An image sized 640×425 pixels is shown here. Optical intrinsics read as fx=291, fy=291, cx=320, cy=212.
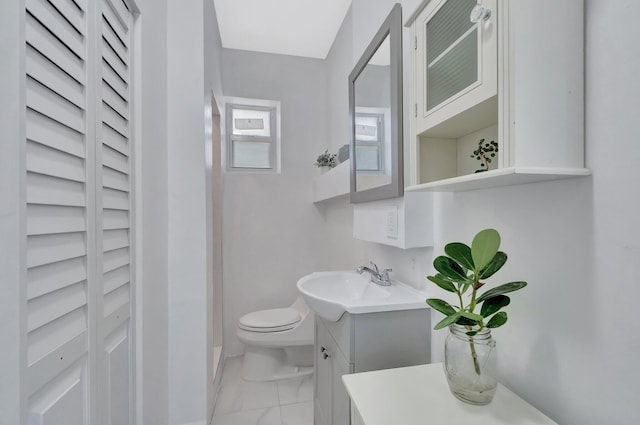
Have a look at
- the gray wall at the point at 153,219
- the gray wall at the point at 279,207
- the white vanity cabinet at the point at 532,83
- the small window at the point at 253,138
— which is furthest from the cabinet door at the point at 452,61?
the small window at the point at 253,138

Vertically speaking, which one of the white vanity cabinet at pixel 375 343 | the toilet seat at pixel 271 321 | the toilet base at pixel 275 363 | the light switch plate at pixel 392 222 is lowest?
the toilet base at pixel 275 363

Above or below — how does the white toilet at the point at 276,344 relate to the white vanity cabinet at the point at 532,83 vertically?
below

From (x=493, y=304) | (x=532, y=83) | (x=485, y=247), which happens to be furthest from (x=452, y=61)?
(x=493, y=304)

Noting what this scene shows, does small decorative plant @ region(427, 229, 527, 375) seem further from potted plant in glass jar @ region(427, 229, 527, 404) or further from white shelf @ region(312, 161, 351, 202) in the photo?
white shelf @ region(312, 161, 351, 202)

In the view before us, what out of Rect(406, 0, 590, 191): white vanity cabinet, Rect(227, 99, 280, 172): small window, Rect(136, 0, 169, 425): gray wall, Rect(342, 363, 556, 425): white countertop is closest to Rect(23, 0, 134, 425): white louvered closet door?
Rect(136, 0, 169, 425): gray wall

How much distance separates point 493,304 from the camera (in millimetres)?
711

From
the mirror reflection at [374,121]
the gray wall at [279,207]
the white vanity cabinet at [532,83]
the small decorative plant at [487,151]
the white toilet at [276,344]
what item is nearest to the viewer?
the white vanity cabinet at [532,83]

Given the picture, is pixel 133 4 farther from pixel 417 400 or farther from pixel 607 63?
pixel 417 400

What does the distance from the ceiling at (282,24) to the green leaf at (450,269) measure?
2160 millimetres

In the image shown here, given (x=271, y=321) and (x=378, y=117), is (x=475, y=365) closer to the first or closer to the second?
(x=378, y=117)

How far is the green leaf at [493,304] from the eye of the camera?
697 mm

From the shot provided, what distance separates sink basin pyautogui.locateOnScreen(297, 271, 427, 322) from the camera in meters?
1.15

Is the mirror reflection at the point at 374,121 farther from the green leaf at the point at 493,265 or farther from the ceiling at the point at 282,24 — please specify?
the ceiling at the point at 282,24

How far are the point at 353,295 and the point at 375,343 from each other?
49 cm
